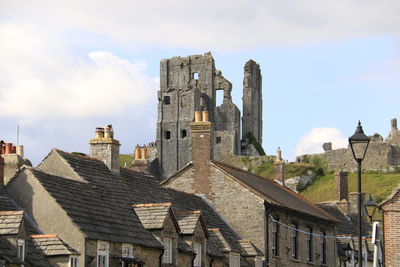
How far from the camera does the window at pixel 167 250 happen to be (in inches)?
1314

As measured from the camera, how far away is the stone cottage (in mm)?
44228

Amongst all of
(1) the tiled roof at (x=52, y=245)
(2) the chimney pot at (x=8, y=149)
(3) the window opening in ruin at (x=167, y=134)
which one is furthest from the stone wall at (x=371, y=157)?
(1) the tiled roof at (x=52, y=245)

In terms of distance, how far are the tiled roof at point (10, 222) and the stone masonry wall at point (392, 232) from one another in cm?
1598

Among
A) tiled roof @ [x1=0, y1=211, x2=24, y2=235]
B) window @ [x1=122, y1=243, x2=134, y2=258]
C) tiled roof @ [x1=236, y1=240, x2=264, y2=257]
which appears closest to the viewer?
tiled roof @ [x1=0, y1=211, x2=24, y2=235]

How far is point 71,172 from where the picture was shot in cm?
3334

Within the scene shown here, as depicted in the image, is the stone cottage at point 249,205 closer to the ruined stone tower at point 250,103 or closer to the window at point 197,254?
the window at point 197,254

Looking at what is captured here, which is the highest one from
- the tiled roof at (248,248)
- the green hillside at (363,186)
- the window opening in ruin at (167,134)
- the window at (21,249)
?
the window opening in ruin at (167,134)

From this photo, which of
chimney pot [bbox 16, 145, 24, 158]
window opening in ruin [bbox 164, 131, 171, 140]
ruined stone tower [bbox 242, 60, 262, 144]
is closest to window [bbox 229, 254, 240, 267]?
chimney pot [bbox 16, 145, 24, 158]

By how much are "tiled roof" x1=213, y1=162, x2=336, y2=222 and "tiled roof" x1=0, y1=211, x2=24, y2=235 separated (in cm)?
1938

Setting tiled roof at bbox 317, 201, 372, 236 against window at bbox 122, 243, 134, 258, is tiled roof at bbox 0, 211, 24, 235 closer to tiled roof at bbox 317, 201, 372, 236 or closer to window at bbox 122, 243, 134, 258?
window at bbox 122, 243, 134, 258

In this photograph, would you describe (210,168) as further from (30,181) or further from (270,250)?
(30,181)

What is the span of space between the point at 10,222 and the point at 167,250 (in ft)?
28.6

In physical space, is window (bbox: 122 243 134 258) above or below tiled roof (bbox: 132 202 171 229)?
below

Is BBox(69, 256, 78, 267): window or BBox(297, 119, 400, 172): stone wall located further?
BBox(297, 119, 400, 172): stone wall
